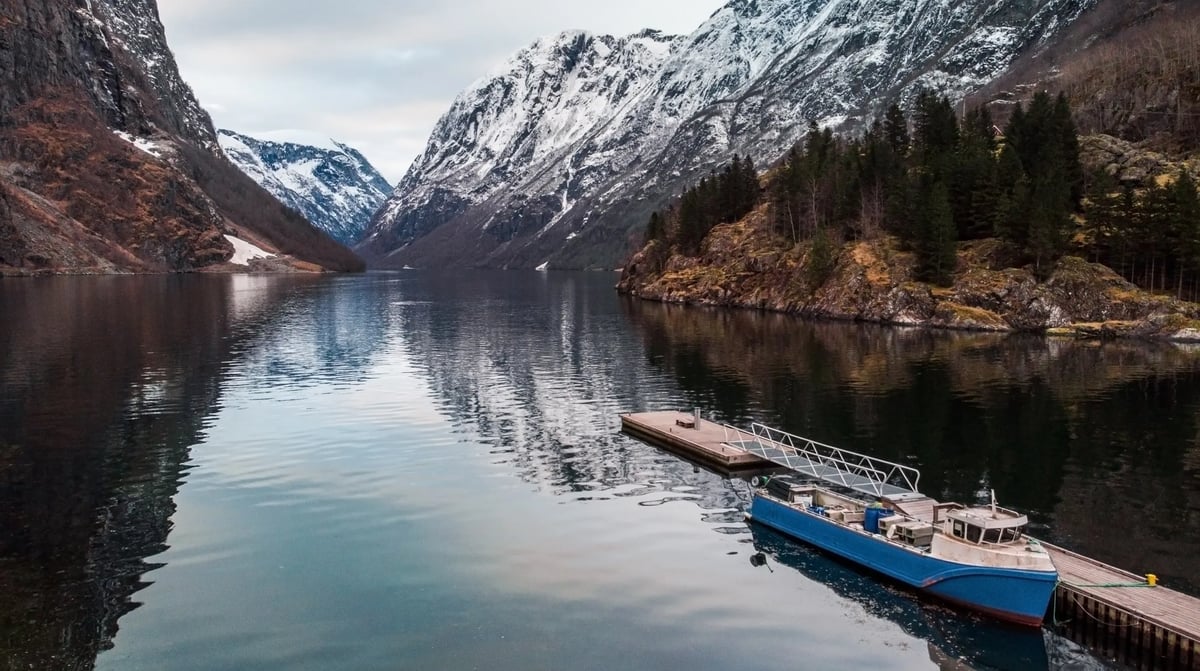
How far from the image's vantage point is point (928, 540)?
129 ft

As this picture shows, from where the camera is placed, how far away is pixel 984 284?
141 meters

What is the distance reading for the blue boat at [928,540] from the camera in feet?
115

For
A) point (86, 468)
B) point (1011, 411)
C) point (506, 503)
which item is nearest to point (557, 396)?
point (506, 503)

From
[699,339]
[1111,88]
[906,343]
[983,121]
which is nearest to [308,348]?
[699,339]

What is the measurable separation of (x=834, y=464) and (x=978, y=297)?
9714 centimetres

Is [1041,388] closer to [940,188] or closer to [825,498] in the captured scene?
[825,498]

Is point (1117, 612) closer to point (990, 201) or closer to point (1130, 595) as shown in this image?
point (1130, 595)

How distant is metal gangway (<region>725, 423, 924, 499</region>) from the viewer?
48844mm

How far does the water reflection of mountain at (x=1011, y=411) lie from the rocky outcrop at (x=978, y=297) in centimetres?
935

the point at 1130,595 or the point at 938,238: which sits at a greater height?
the point at 938,238

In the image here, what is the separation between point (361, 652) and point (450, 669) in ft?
12.1

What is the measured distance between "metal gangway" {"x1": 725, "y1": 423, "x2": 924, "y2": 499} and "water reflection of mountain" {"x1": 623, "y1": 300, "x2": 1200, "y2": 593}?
8.67 ft

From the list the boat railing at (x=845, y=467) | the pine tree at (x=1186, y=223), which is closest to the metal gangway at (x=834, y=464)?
the boat railing at (x=845, y=467)

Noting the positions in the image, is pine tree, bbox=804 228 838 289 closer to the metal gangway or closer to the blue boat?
the metal gangway
